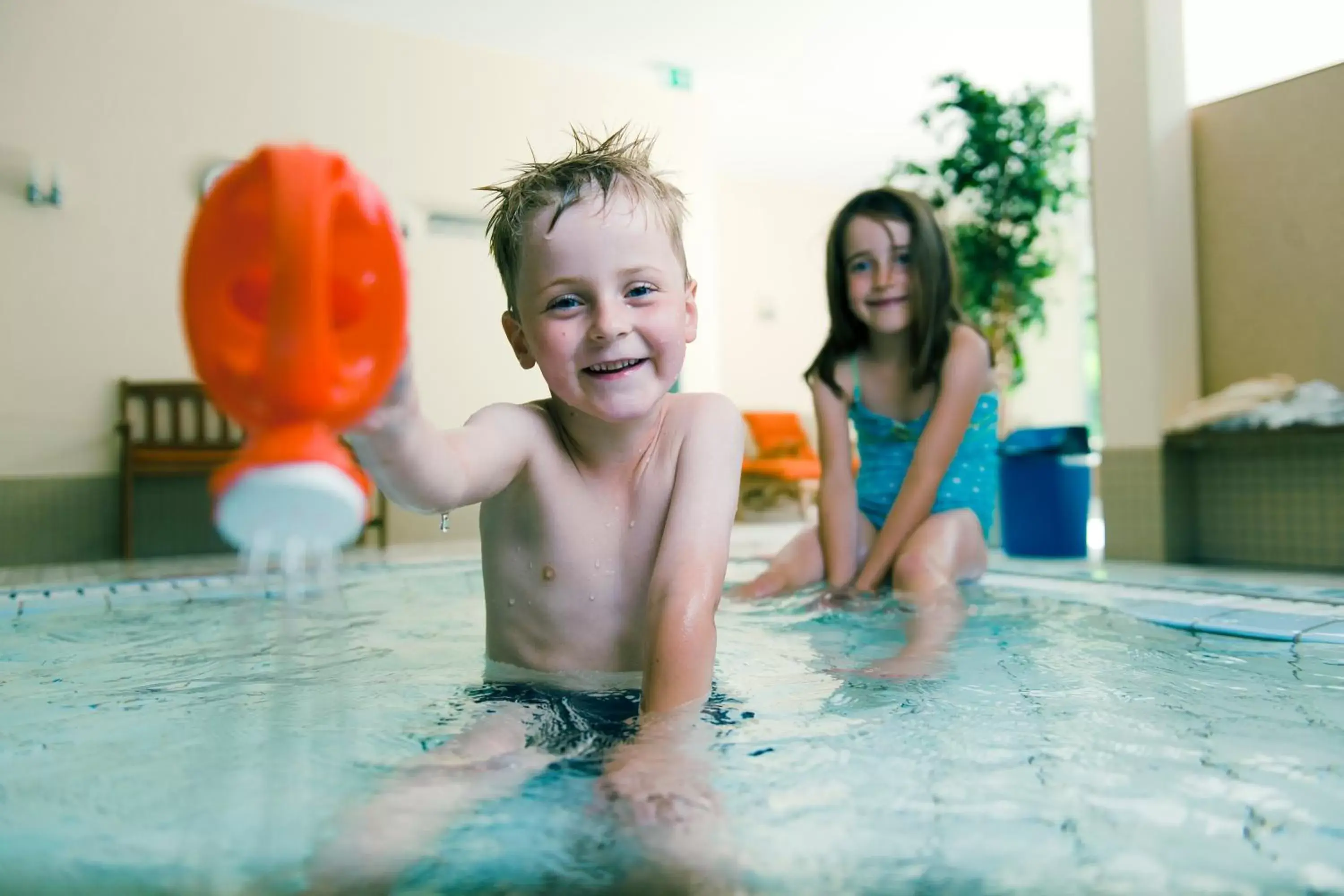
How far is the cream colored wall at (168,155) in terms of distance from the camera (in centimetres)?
619

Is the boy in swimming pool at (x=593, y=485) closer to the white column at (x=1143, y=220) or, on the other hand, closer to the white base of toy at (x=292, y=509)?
the white base of toy at (x=292, y=509)

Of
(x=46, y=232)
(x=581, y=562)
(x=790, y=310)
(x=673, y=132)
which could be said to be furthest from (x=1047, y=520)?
(x=790, y=310)

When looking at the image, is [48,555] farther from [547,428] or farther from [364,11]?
[547,428]

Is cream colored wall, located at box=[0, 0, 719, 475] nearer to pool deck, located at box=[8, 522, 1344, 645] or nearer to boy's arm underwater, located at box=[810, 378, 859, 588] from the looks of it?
pool deck, located at box=[8, 522, 1344, 645]

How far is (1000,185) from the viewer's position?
525 centimetres

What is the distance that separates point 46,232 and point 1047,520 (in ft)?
20.2

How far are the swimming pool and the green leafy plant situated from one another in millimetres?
3191

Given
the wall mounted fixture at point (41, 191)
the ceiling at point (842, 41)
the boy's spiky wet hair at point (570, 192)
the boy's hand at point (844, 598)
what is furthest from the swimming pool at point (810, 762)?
the wall mounted fixture at point (41, 191)

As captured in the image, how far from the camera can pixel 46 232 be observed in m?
6.23

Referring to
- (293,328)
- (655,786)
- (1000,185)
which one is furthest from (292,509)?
(1000,185)

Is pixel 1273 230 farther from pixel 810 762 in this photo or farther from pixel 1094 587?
pixel 810 762

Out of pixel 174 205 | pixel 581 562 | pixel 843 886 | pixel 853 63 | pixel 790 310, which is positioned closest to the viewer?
pixel 843 886

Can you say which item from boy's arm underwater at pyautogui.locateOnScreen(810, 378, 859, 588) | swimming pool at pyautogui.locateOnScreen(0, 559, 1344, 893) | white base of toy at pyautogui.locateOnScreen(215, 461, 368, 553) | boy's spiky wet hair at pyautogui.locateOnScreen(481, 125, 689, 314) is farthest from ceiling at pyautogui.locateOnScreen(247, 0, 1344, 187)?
white base of toy at pyautogui.locateOnScreen(215, 461, 368, 553)

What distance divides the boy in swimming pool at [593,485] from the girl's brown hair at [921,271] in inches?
53.4
